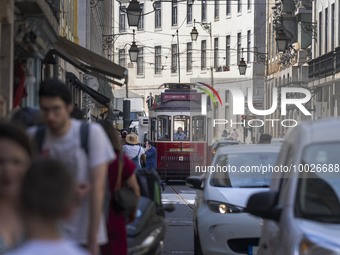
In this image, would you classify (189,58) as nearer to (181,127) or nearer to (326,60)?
(326,60)

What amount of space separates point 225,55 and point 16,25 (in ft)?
189

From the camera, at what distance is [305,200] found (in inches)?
295

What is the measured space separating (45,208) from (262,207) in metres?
3.92

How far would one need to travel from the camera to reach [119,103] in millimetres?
56531

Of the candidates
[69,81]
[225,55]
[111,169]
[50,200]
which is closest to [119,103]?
[225,55]

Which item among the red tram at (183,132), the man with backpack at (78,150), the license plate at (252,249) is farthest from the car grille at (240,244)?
the red tram at (183,132)

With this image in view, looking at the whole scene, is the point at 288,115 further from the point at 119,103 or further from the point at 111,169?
the point at 111,169

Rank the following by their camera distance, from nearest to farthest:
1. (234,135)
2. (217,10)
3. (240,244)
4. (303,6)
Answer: (240,244) → (234,135) → (303,6) → (217,10)

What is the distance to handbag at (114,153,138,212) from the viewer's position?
293 inches

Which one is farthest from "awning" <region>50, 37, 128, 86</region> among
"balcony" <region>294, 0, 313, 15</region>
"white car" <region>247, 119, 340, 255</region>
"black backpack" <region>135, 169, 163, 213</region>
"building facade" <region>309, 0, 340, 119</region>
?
"balcony" <region>294, 0, 313, 15</region>

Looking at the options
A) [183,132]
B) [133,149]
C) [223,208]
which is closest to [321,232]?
[223,208]

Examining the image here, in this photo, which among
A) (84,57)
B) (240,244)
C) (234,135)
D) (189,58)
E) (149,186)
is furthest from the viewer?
(189,58)

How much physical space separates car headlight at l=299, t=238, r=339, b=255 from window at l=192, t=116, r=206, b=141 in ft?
93.6

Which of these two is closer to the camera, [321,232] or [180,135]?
[321,232]
